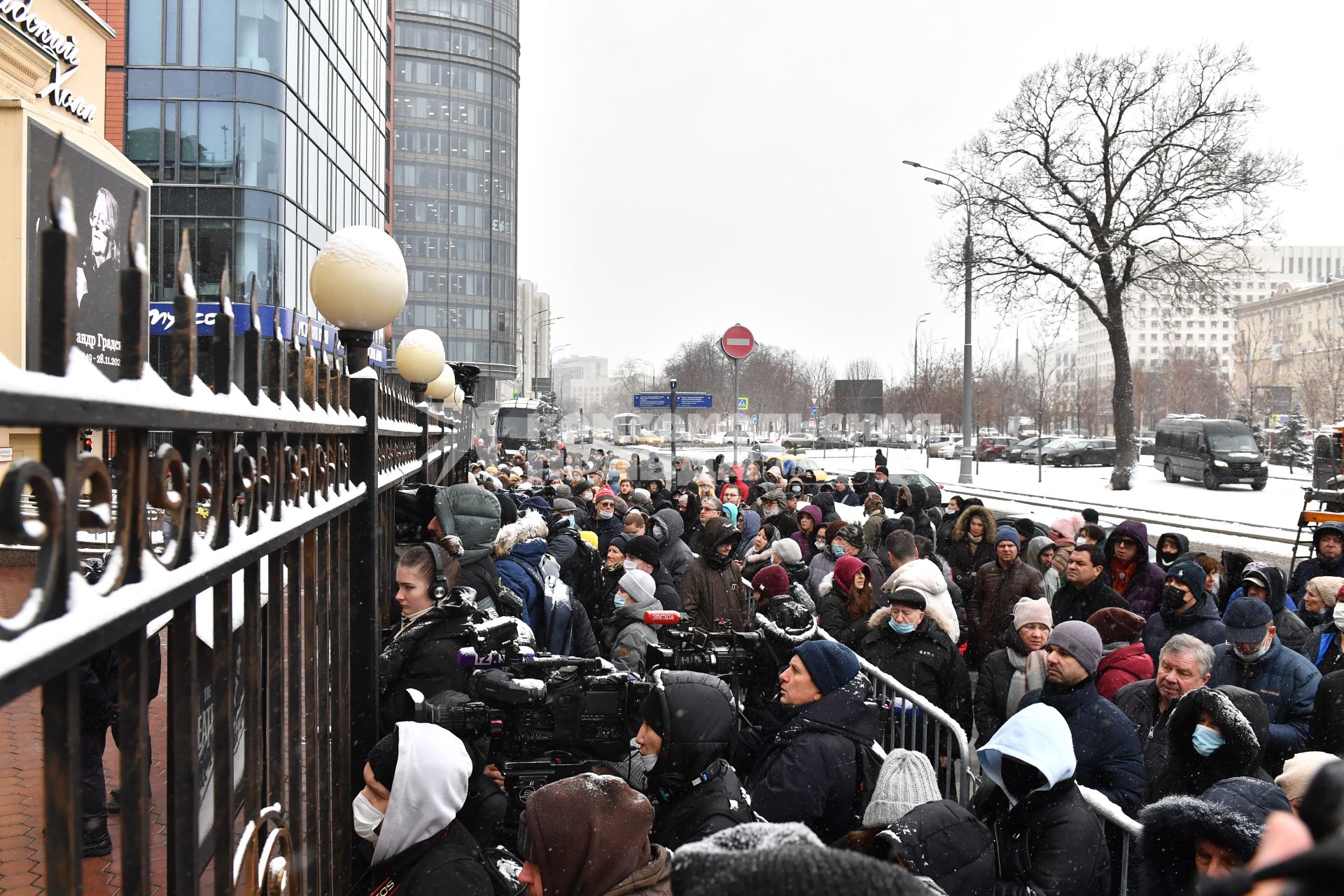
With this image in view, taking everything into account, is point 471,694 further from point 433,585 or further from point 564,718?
point 433,585

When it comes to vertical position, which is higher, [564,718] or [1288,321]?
[1288,321]

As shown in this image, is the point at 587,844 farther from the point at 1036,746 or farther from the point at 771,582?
the point at 771,582

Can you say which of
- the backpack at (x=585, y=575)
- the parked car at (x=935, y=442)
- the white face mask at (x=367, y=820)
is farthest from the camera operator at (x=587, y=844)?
the parked car at (x=935, y=442)

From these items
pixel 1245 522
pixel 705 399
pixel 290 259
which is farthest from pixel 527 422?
pixel 1245 522

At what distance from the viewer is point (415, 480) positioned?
6918 millimetres

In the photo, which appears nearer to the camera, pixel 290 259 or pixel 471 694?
pixel 471 694

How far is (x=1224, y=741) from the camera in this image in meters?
3.47

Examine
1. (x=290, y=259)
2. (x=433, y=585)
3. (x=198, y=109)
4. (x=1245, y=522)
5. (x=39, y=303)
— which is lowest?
(x=1245, y=522)

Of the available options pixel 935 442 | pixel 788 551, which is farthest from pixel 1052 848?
pixel 935 442

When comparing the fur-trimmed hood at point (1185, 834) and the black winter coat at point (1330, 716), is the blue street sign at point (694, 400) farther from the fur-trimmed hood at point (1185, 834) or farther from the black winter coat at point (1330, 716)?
the fur-trimmed hood at point (1185, 834)

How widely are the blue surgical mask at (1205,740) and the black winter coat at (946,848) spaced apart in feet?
3.64

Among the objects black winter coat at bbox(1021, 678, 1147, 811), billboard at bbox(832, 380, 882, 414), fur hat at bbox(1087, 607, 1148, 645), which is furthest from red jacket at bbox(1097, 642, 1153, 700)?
billboard at bbox(832, 380, 882, 414)

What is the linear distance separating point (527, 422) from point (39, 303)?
41788mm

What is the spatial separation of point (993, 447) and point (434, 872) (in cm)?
5956
